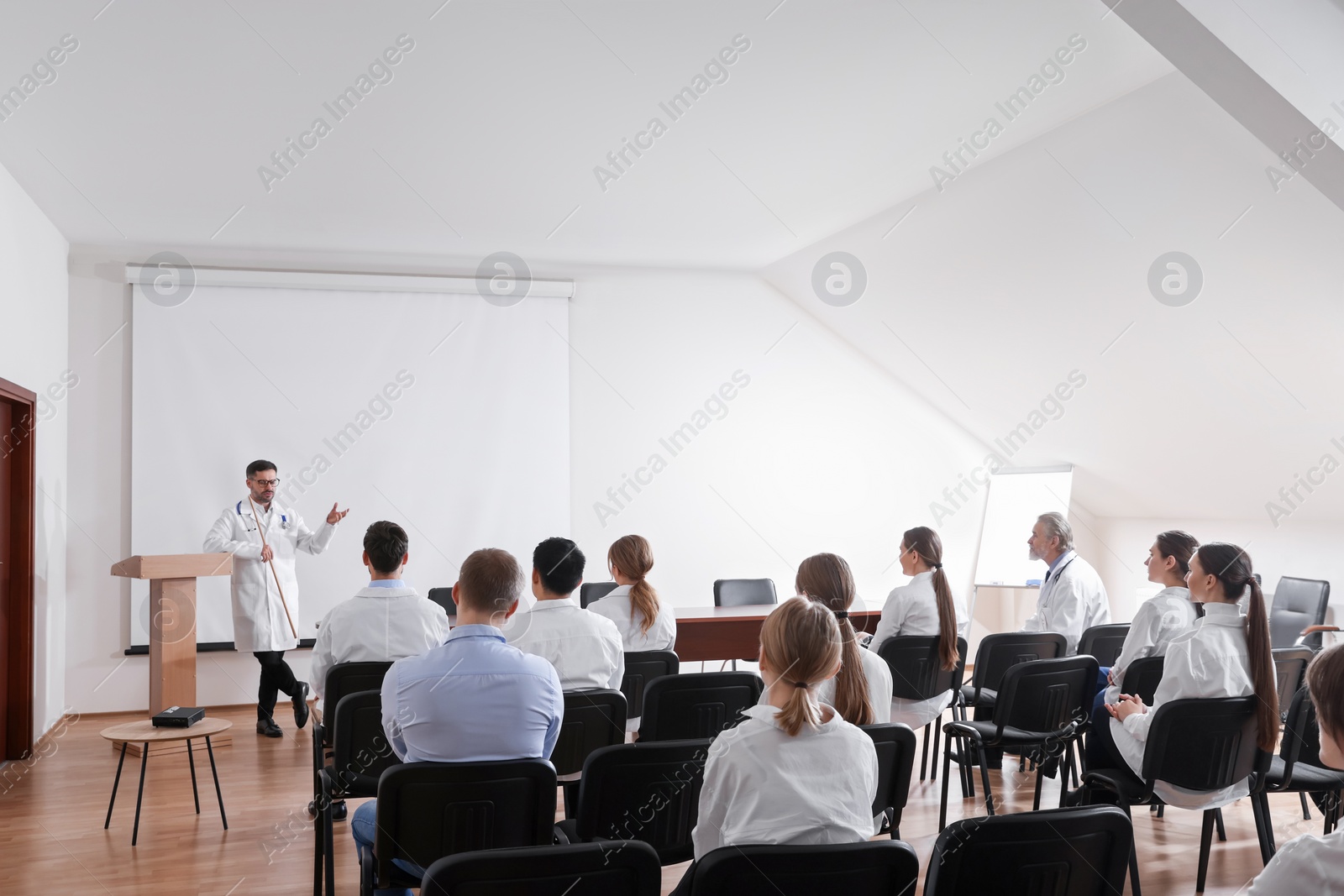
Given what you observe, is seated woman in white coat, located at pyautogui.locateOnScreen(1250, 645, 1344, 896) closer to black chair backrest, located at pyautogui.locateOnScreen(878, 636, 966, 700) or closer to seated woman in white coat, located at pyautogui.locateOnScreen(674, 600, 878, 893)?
seated woman in white coat, located at pyautogui.locateOnScreen(674, 600, 878, 893)

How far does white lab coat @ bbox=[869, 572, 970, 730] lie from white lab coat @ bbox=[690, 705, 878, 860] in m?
2.21

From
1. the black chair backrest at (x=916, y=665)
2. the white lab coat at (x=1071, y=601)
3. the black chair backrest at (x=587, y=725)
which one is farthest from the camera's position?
the white lab coat at (x=1071, y=601)

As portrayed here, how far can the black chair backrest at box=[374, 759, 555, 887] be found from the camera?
2.15 m

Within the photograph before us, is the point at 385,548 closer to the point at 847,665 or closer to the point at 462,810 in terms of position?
the point at 462,810

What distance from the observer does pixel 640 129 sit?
4582mm

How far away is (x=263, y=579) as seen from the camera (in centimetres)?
569

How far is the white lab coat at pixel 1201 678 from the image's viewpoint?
3.03 m

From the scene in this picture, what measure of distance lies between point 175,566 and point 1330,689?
17.2ft

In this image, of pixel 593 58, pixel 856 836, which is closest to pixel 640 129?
pixel 593 58

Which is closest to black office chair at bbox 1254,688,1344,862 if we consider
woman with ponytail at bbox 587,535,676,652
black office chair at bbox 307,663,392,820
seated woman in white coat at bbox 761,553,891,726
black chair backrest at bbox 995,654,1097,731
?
black chair backrest at bbox 995,654,1097,731

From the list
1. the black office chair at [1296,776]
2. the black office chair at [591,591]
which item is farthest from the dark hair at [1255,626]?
the black office chair at [591,591]

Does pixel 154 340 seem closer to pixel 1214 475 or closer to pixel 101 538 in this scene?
pixel 101 538

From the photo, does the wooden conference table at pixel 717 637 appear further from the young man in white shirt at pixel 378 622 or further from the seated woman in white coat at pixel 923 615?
the young man in white shirt at pixel 378 622

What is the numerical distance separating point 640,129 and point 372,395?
10.2ft
